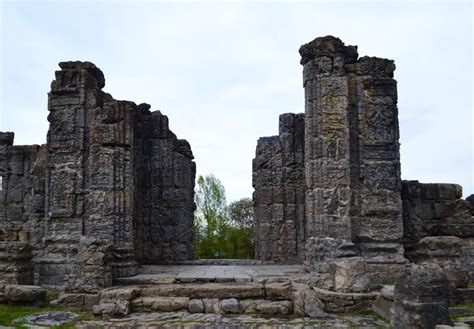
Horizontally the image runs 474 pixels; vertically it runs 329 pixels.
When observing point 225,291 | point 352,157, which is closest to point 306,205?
point 352,157

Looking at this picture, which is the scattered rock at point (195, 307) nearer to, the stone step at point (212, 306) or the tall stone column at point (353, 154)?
the stone step at point (212, 306)

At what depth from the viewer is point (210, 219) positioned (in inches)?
1163

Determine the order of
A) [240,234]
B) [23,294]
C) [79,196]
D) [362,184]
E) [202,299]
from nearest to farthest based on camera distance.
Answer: [202,299] < [23,294] < [362,184] < [79,196] < [240,234]

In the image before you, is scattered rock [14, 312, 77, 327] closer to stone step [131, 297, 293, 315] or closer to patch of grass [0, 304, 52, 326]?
patch of grass [0, 304, 52, 326]

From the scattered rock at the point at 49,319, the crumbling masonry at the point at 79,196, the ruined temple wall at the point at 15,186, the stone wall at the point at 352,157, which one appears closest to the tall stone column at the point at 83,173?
the crumbling masonry at the point at 79,196

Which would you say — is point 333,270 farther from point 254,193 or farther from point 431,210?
point 254,193

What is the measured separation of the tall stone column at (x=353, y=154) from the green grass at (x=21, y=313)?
4.93 m

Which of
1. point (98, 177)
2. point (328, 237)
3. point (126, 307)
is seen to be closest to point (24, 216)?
point (98, 177)

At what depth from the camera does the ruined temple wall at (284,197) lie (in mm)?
13711

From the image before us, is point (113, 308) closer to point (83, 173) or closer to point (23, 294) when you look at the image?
point (23, 294)

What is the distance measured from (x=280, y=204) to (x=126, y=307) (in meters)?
6.34

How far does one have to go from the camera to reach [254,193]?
14.5 m

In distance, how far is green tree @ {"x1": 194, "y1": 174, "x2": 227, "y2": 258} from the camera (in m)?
28.3

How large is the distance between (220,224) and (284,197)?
52.0 ft
